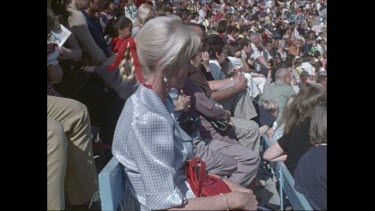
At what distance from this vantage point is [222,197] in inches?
51.6

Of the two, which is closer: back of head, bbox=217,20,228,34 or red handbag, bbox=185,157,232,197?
red handbag, bbox=185,157,232,197

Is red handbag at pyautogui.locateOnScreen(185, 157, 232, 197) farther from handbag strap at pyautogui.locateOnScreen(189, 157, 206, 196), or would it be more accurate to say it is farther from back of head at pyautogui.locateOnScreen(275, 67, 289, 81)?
back of head at pyautogui.locateOnScreen(275, 67, 289, 81)

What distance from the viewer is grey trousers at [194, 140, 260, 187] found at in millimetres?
1577

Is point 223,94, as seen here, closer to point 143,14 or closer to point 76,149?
point 143,14

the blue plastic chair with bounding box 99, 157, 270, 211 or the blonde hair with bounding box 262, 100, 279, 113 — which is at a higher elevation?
the blonde hair with bounding box 262, 100, 279, 113

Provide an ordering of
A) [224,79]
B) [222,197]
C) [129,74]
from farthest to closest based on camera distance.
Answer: [224,79], [129,74], [222,197]

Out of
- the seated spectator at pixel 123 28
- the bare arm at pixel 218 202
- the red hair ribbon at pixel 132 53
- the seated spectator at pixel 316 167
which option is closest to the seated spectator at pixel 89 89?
the seated spectator at pixel 123 28

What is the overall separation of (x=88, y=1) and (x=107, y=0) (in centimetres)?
6

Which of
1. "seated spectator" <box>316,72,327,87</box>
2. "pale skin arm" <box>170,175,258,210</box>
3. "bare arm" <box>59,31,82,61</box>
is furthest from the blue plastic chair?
"seated spectator" <box>316,72,327,87</box>

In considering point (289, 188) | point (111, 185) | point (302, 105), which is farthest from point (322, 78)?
Result: point (111, 185)

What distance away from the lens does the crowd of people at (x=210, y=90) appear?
143cm

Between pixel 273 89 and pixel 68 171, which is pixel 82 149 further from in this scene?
pixel 273 89

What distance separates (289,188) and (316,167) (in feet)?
0.32
